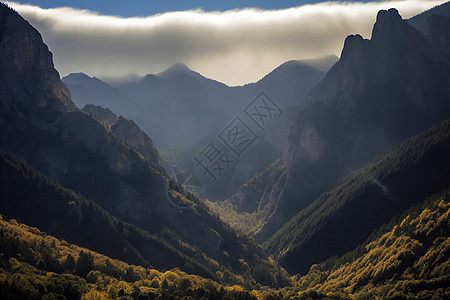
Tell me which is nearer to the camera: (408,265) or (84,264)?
(84,264)

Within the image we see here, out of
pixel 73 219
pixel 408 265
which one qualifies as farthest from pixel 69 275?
pixel 408 265

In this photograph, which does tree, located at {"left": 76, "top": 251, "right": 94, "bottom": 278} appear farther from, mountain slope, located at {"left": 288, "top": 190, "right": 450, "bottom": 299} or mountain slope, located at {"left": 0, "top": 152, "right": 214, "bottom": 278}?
mountain slope, located at {"left": 288, "top": 190, "right": 450, "bottom": 299}

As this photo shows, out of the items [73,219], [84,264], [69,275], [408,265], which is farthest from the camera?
[73,219]

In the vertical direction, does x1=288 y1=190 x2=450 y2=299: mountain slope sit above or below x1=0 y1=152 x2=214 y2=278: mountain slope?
below

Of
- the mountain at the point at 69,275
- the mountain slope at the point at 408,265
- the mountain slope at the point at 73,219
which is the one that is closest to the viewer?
the mountain at the point at 69,275

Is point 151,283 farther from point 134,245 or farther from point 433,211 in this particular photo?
point 433,211

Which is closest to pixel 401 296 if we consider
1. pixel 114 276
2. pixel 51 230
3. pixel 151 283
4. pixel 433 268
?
pixel 433 268

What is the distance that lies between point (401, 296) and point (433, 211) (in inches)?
2243

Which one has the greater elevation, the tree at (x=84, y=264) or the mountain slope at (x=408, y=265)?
the tree at (x=84, y=264)

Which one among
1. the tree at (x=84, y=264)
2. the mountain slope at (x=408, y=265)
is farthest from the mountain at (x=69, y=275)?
the mountain slope at (x=408, y=265)

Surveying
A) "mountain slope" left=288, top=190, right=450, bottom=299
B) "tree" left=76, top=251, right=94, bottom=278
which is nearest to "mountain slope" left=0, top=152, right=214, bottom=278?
"tree" left=76, top=251, right=94, bottom=278

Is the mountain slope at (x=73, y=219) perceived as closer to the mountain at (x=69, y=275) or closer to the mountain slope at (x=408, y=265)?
the mountain at (x=69, y=275)

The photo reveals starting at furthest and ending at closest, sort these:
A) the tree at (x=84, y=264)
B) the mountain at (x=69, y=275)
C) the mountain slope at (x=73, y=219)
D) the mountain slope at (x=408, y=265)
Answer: the mountain slope at (x=73, y=219), the mountain slope at (x=408, y=265), the tree at (x=84, y=264), the mountain at (x=69, y=275)

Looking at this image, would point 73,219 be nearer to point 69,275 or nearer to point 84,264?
point 84,264
